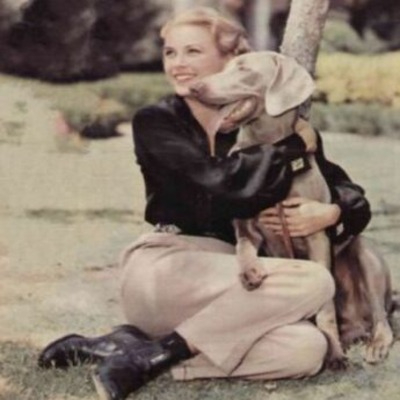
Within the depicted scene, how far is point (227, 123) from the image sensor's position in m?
4.54

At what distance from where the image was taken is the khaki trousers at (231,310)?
4.56 m

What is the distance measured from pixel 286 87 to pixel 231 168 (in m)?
0.32

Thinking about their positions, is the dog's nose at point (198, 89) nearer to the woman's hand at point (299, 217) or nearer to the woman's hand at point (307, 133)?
the woman's hand at point (307, 133)

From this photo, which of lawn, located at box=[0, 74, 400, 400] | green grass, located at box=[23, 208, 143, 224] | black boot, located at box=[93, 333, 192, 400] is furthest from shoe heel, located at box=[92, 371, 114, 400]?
green grass, located at box=[23, 208, 143, 224]

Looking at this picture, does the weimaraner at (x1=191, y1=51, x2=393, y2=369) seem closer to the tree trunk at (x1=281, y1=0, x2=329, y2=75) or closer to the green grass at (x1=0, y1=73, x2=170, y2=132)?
the tree trunk at (x1=281, y1=0, x2=329, y2=75)

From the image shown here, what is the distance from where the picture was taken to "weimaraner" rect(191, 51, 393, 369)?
4508 millimetres

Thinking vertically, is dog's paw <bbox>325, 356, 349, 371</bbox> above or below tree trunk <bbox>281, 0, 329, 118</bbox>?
below

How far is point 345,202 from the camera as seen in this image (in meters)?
4.68

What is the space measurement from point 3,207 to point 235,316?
2.80 ft

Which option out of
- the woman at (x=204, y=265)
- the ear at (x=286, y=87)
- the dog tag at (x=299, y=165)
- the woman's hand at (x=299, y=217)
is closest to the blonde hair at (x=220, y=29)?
the woman at (x=204, y=265)

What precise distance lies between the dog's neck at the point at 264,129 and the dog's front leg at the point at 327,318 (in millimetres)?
362

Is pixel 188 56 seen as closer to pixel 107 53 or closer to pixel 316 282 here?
pixel 107 53

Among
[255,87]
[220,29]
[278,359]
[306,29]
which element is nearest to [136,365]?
[278,359]

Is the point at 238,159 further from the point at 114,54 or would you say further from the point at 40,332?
the point at 40,332
